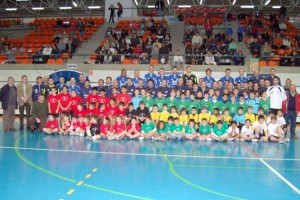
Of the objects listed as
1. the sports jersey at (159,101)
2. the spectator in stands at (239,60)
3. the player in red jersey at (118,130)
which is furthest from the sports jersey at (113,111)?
the spectator in stands at (239,60)

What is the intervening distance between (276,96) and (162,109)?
3.98 meters

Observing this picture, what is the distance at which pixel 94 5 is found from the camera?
109 feet

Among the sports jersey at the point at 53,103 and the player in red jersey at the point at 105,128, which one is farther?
the sports jersey at the point at 53,103

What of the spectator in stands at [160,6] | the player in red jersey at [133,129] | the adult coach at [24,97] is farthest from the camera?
the spectator in stands at [160,6]

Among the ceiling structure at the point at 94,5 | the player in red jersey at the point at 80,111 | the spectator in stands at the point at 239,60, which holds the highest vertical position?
the ceiling structure at the point at 94,5

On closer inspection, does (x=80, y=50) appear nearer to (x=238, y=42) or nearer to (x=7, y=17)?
(x=238, y=42)

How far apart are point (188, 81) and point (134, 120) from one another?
2901 millimetres

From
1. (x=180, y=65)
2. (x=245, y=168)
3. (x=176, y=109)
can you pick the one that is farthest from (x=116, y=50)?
(x=245, y=168)

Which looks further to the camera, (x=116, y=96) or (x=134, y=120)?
(x=116, y=96)

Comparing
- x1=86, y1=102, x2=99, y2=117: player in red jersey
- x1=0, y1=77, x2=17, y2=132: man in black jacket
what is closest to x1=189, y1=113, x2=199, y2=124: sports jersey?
x1=86, y1=102, x2=99, y2=117: player in red jersey

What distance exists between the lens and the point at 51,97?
1214cm

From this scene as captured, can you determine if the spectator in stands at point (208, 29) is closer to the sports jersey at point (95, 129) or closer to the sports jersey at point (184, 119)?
the sports jersey at point (184, 119)

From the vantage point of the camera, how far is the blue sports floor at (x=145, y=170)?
551 centimetres

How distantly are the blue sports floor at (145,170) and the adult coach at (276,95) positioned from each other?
6.32 ft
